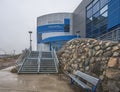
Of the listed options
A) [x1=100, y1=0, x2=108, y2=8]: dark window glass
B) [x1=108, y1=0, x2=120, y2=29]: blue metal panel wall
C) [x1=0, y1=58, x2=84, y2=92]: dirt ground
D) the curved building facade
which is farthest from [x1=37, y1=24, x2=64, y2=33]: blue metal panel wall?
[x1=0, y1=58, x2=84, y2=92]: dirt ground

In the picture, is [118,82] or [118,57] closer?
[118,82]

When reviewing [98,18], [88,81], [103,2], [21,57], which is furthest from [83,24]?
[88,81]

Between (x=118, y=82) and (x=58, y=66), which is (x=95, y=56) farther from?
(x=58, y=66)

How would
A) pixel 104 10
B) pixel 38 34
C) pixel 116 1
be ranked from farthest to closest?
pixel 38 34 → pixel 104 10 → pixel 116 1

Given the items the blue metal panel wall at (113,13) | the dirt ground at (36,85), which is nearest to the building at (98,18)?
the blue metal panel wall at (113,13)

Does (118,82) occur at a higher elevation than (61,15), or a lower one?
lower

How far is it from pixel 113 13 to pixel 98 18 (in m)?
5.89

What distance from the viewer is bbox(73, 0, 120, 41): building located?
23434 millimetres

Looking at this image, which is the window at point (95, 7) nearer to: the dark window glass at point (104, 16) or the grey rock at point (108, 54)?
the dark window glass at point (104, 16)

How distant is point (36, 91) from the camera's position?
25.5ft

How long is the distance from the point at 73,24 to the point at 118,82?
40.0m

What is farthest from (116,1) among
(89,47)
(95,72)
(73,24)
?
(73,24)

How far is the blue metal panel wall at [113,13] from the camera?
22.9m

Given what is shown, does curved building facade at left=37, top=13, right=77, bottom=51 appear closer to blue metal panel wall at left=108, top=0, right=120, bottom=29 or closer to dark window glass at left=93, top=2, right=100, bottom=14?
dark window glass at left=93, top=2, right=100, bottom=14
